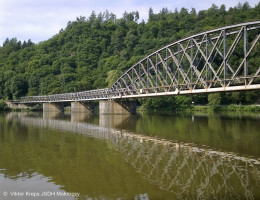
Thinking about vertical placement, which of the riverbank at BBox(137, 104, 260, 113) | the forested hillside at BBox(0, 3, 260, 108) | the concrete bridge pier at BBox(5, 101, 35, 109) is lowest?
the riverbank at BBox(137, 104, 260, 113)

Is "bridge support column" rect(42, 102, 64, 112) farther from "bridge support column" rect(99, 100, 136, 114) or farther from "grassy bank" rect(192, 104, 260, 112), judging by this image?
"grassy bank" rect(192, 104, 260, 112)

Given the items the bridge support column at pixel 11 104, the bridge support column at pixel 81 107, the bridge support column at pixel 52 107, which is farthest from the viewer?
the bridge support column at pixel 11 104

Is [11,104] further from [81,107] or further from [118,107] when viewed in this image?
[118,107]

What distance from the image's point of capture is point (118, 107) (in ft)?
256

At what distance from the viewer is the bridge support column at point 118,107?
7738 cm

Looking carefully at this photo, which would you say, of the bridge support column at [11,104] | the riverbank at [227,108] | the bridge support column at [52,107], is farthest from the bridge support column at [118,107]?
the bridge support column at [11,104]

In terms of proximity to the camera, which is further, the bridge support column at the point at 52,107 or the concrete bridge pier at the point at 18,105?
the concrete bridge pier at the point at 18,105

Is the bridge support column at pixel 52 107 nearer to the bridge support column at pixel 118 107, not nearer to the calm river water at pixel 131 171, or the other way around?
the bridge support column at pixel 118 107

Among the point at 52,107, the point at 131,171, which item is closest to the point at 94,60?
the point at 52,107

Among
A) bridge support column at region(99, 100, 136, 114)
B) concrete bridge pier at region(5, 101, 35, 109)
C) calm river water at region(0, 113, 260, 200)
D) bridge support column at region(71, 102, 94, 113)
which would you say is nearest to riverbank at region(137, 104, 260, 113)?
bridge support column at region(99, 100, 136, 114)

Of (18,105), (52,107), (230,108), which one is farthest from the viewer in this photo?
(18,105)

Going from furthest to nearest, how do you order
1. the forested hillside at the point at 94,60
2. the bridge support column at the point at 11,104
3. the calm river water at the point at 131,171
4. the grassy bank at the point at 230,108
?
the forested hillside at the point at 94,60 → the bridge support column at the point at 11,104 → the grassy bank at the point at 230,108 → the calm river water at the point at 131,171

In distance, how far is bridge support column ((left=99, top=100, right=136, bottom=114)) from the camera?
254 feet

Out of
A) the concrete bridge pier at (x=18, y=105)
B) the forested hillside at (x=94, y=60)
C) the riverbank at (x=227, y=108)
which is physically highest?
the forested hillside at (x=94, y=60)
